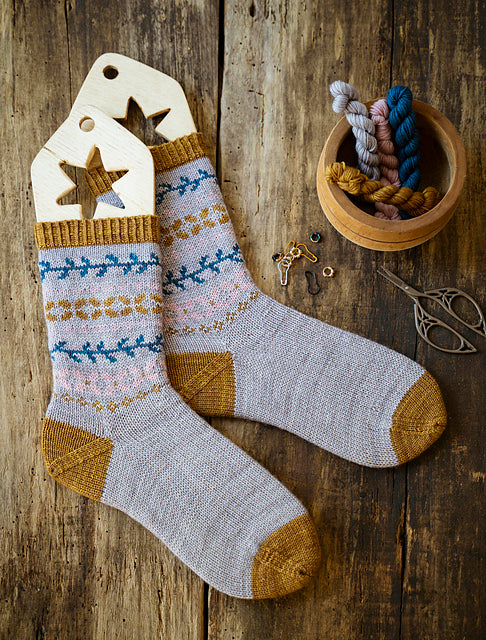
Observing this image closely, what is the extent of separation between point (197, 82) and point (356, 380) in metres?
0.86

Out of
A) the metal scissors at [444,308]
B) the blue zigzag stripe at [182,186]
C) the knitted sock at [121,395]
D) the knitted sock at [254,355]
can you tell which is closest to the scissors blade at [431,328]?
the metal scissors at [444,308]

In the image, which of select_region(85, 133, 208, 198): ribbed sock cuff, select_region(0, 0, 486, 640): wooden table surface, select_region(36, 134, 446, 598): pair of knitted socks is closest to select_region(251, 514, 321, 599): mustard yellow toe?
select_region(36, 134, 446, 598): pair of knitted socks

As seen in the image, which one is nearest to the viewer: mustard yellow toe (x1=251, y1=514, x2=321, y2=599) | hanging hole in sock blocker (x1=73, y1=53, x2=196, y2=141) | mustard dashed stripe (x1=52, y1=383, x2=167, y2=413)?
mustard yellow toe (x1=251, y1=514, x2=321, y2=599)

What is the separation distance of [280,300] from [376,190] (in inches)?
13.9

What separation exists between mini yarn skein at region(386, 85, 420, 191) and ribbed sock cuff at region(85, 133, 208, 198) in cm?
46

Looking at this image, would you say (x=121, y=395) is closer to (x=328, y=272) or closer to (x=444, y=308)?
(x=328, y=272)

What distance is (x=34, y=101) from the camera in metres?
1.31

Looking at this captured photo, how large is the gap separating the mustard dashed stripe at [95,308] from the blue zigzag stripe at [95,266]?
58mm

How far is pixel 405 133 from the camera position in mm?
1079

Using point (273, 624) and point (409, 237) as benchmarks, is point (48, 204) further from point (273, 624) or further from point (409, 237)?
point (273, 624)

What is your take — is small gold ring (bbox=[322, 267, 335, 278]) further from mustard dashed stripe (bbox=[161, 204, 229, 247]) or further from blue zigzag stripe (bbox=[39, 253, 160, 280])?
blue zigzag stripe (bbox=[39, 253, 160, 280])

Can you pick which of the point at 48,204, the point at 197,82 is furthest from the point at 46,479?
the point at 197,82

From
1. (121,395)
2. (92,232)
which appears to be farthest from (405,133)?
(121,395)

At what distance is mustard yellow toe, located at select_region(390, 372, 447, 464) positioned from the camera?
114 cm
